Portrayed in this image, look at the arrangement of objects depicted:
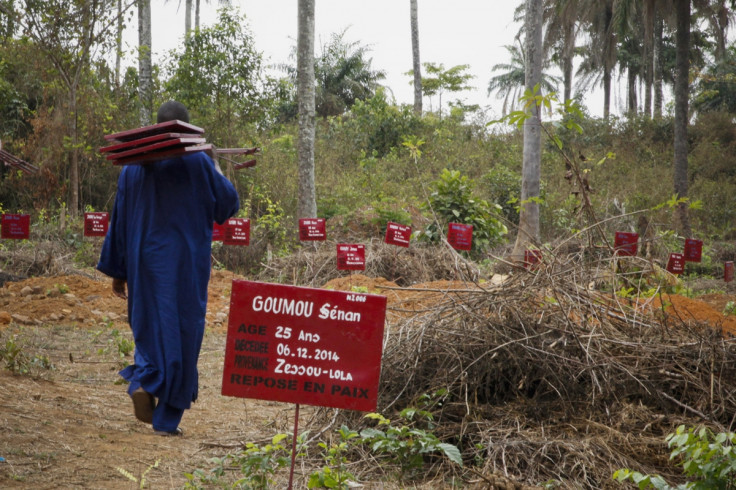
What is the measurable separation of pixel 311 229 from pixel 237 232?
1.01 meters

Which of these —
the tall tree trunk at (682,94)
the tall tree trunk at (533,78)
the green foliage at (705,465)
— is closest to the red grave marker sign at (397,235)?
the tall tree trunk at (533,78)

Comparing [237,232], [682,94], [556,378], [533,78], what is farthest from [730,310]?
[682,94]

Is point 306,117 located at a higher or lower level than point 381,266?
higher

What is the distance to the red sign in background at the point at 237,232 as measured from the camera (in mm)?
9602

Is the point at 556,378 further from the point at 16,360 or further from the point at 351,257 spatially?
the point at 351,257

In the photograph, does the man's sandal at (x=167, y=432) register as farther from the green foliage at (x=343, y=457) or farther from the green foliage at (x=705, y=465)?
the green foliage at (x=705, y=465)

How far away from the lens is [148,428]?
3953mm

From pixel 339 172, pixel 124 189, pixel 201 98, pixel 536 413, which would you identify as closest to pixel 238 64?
pixel 201 98

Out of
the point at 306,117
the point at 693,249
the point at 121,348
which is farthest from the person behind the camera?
the point at 306,117

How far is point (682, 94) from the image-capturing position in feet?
52.7

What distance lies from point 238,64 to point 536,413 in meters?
13.2

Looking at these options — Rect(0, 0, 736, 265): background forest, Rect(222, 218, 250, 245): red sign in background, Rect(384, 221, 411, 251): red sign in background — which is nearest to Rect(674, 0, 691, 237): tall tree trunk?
Rect(0, 0, 736, 265): background forest

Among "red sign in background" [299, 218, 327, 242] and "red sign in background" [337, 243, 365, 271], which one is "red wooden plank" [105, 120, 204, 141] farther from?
"red sign in background" [299, 218, 327, 242]

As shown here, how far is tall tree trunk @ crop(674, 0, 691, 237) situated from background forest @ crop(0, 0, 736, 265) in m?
0.48
